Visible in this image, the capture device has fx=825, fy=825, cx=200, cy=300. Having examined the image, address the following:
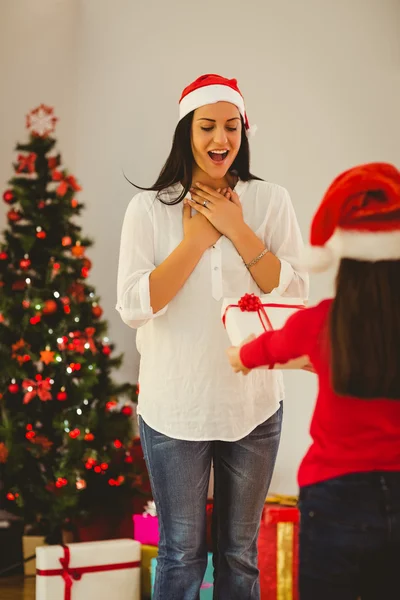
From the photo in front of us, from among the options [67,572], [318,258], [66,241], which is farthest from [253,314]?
[66,241]

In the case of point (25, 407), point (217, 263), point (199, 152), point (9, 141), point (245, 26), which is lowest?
point (25, 407)

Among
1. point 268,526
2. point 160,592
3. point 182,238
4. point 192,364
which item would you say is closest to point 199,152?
point 182,238

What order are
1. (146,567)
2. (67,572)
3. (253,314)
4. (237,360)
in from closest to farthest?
1. (237,360)
2. (253,314)
3. (67,572)
4. (146,567)

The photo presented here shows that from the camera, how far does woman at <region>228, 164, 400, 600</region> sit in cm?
151

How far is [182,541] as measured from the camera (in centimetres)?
198

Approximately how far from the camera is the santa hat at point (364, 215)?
1528mm

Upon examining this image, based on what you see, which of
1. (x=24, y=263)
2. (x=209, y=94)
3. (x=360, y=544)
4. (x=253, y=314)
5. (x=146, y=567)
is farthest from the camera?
(x=24, y=263)

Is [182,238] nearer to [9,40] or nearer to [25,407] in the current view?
[25,407]

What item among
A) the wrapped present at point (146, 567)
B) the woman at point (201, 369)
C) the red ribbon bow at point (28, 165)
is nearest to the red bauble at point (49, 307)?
the red ribbon bow at point (28, 165)

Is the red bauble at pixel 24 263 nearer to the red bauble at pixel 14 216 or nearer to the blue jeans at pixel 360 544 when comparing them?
the red bauble at pixel 14 216

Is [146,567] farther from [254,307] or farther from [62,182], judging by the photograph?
[254,307]

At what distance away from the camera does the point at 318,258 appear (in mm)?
1583

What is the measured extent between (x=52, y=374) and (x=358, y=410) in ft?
7.28

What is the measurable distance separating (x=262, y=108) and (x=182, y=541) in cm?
239
